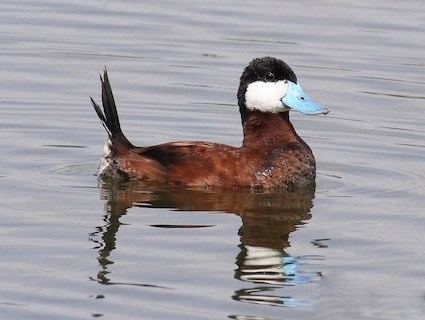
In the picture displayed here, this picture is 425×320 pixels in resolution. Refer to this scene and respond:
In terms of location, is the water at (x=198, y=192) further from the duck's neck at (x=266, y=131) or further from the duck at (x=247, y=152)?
the duck's neck at (x=266, y=131)

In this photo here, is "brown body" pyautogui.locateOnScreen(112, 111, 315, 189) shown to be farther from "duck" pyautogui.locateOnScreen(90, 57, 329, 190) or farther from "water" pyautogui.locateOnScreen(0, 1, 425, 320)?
"water" pyautogui.locateOnScreen(0, 1, 425, 320)

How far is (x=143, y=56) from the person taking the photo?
12.2 meters

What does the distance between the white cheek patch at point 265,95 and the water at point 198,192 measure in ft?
1.81

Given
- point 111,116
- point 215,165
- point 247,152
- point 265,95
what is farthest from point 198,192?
point 265,95

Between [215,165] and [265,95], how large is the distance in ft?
2.26

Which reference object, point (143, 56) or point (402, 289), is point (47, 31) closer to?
point (143, 56)

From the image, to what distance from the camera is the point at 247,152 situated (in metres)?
8.92

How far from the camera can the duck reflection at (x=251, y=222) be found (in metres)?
6.65

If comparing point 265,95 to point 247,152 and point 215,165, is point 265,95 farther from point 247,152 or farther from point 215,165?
point 215,165

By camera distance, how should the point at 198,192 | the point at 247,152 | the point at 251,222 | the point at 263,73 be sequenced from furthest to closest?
the point at 263,73 < the point at 247,152 < the point at 198,192 < the point at 251,222

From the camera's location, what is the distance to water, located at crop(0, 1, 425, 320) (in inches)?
252

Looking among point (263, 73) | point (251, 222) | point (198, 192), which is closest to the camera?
point (251, 222)

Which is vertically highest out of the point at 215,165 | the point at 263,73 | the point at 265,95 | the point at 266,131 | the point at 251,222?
the point at 263,73

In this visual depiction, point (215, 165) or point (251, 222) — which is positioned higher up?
point (215, 165)
